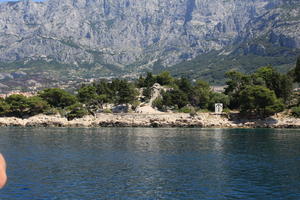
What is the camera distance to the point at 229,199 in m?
26.4

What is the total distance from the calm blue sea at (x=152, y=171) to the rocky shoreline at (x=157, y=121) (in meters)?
41.8

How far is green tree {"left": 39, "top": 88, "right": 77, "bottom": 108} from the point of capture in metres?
121

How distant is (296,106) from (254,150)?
192 feet

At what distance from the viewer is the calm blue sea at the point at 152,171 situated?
92.8ft

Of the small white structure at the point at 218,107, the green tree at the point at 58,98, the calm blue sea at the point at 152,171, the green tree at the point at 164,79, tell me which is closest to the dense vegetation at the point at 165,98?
the green tree at the point at 58,98

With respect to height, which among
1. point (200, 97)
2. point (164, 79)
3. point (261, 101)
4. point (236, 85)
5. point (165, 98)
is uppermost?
point (164, 79)

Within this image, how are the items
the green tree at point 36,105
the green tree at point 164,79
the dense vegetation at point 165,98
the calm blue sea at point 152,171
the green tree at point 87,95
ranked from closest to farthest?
1. the calm blue sea at point 152,171
2. the dense vegetation at point 165,98
3. the green tree at point 36,105
4. the green tree at point 87,95
5. the green tree at point 164,79

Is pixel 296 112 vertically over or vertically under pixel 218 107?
under

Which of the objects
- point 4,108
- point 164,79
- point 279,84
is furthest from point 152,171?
point 164,79

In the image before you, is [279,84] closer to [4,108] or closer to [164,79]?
[164,79]

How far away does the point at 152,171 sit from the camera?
37.8m

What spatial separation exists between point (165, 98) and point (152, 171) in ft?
248

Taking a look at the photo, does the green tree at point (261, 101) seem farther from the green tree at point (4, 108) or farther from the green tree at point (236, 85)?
the green tree at point (4, 108)

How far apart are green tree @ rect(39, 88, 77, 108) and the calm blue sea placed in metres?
61.3
